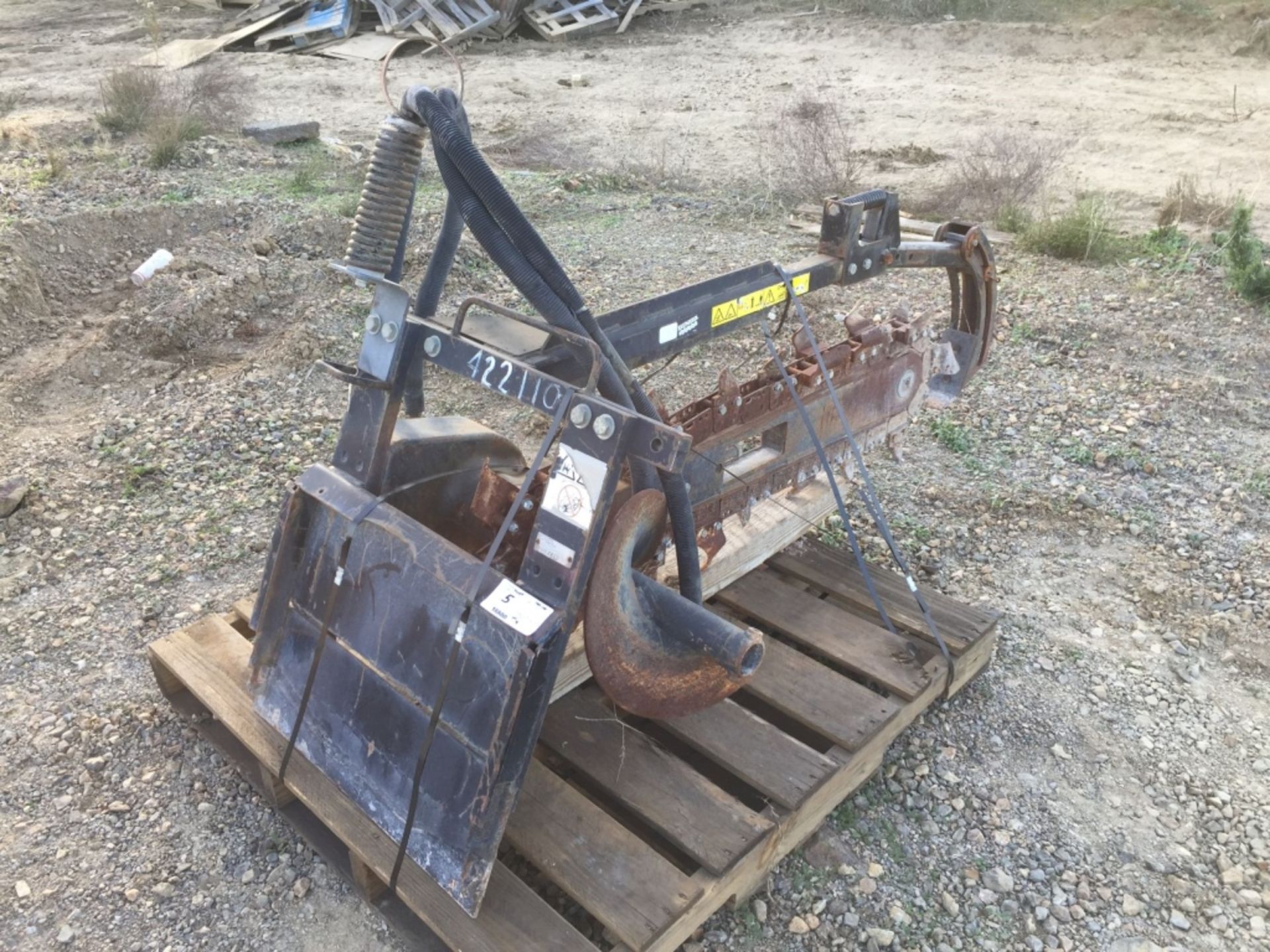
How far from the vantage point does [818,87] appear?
454 inches

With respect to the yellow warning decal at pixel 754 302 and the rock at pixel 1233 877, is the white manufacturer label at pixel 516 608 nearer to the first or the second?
the yellow warning decal at pixel 754 302

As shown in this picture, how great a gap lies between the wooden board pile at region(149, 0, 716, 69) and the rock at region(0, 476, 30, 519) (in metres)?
11.0

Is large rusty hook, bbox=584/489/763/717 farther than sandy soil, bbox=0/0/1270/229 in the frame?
No

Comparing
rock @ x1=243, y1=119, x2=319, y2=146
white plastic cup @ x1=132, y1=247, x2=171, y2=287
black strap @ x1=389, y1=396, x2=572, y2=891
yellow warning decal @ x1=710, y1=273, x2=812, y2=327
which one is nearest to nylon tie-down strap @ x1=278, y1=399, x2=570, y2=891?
black strap @ x1=389, y1=396, x2=572, y2=891

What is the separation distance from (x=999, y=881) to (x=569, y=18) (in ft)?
48.2

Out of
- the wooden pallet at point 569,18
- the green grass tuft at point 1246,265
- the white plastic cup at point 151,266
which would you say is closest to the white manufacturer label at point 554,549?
the white plastic cup at point 151,266

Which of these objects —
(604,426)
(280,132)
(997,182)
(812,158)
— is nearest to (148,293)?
(280,132)

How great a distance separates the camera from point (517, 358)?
2.21 metres

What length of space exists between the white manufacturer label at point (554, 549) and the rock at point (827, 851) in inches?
46.4

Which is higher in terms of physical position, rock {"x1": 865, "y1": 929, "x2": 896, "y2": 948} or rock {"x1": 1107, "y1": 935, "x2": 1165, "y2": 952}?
rock {"x1": 1107, "y1": 935, "x2": 1165, "y2": 952}

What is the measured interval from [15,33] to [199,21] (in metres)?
→ 2.72

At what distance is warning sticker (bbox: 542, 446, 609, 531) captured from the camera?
2012mm

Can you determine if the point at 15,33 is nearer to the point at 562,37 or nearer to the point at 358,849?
the point at 562,37

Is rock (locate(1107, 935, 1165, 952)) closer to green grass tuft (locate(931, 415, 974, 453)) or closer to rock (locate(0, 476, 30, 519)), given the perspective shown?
green grass tuft (locate(931, 415, 974, 453))
